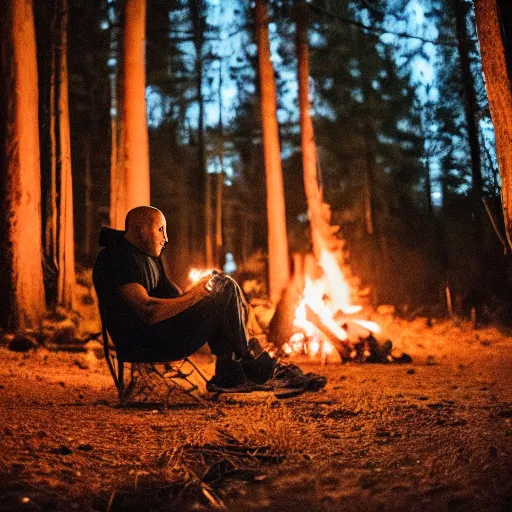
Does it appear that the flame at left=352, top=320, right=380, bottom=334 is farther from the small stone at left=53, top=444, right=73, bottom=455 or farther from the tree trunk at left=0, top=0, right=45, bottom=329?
the small stone at left=53, top=444, right=73, bottom=455

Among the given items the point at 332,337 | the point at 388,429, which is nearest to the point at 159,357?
the point at 388,429

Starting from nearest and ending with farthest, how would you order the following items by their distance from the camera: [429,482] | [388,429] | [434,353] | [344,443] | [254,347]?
[429,482], [344,443], [388,429], [254,347], [434,353]

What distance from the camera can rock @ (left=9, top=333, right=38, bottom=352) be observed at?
858 cm

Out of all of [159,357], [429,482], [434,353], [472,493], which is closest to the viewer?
[472,493]

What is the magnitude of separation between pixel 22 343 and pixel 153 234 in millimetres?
4754

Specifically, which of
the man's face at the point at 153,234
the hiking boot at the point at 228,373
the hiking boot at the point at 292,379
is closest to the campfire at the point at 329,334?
the hiking boot at the point at 292,379

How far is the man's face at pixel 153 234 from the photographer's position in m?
5.00

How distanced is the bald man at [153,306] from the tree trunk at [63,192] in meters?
7.16

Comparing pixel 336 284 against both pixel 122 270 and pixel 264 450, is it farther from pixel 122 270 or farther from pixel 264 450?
pixel 264 450

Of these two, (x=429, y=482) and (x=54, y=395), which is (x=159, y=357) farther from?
(x=429, y=482)

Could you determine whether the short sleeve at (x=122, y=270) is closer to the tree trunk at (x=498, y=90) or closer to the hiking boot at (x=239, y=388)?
the hiking boot at (x=239, y=388)

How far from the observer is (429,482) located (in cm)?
293

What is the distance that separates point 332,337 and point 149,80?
22073mm

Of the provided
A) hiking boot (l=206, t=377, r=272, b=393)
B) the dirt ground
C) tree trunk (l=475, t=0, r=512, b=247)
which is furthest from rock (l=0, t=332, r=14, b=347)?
tree trunk (l=475, t=0, r=512, b=247)
